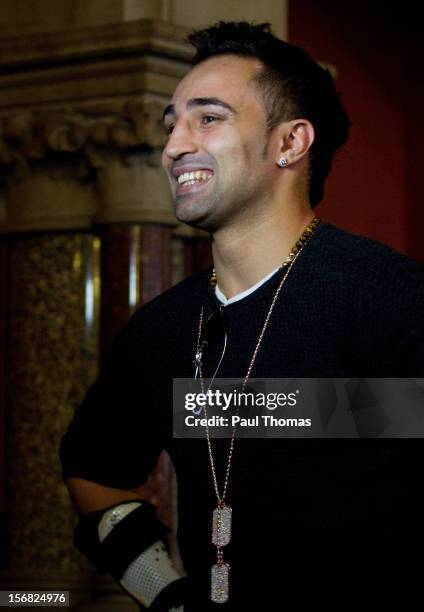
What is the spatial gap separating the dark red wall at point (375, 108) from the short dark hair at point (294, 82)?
6.46 ft

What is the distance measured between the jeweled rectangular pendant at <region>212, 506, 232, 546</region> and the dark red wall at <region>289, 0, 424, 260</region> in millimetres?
2354

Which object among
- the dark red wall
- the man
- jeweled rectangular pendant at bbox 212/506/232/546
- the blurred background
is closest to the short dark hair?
the man

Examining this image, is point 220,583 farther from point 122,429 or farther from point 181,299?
point 181,299

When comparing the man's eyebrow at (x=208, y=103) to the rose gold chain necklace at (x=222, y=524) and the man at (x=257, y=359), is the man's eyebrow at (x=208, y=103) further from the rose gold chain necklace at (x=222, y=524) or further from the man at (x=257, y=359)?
the rose gold chain necklace at (x=222, y=524)

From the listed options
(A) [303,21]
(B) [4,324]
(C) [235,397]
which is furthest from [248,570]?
(A) [303,21]

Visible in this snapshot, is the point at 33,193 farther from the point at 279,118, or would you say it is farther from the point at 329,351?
the point at 329,351

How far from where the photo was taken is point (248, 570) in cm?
169

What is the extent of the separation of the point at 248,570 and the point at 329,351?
0.34 meters

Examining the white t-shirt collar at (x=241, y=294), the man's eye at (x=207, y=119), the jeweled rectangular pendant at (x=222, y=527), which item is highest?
the man's eye at (x=207, y=119)

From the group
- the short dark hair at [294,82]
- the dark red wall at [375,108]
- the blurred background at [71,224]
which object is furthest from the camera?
the dark red wall at [375,108]

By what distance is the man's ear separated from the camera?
6.20 ft

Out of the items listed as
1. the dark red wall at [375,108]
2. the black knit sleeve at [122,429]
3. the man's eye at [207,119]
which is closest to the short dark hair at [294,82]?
the man's eye at [207,119]

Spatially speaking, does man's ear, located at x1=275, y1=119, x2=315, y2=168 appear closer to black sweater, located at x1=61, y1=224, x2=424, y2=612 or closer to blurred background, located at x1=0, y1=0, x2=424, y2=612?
black sweater, located at x1=61, y1=224, x2=424, y2=612

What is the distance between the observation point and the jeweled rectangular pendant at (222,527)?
1.71 meters
